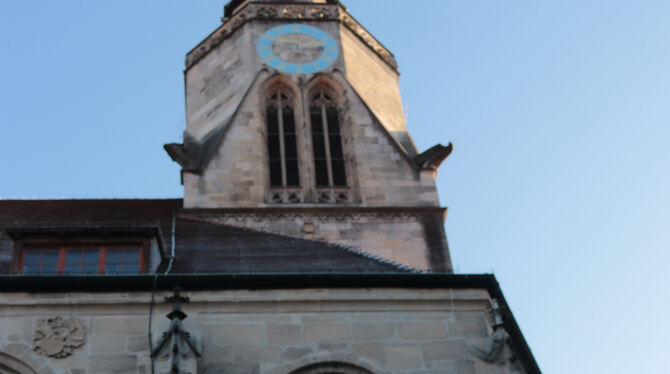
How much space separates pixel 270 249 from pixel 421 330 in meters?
3.82

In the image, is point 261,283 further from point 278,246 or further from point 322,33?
point 322,33

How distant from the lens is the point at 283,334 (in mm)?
18328

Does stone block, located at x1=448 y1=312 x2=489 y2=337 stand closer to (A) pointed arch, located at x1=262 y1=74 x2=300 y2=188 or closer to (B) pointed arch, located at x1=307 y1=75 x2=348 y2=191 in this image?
(B) pointed arch, located at x1=307 y1=75 x2=348 y2=191

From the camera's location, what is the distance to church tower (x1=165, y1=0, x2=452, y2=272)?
2448cm

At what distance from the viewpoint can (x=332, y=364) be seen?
1805 centimetres

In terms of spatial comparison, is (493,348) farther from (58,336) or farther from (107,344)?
(58,336)

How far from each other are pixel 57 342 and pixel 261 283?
3.35 meters

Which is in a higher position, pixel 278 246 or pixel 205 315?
pixel 278 246

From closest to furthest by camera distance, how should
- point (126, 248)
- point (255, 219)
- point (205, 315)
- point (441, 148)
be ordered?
1. point (205, 315)
2. point (126, 248)
3. point (255, 219)
4. point (441, 148)

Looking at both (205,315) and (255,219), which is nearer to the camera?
(205,315)

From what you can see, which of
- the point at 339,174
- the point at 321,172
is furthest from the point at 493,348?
the point at 321,172

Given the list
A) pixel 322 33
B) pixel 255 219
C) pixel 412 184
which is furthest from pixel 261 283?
pixel 322 33

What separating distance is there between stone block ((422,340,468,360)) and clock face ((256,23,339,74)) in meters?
11.1

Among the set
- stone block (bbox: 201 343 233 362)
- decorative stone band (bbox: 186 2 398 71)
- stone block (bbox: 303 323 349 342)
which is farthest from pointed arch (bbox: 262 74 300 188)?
stone block (bbox: 201 343 233 362)
